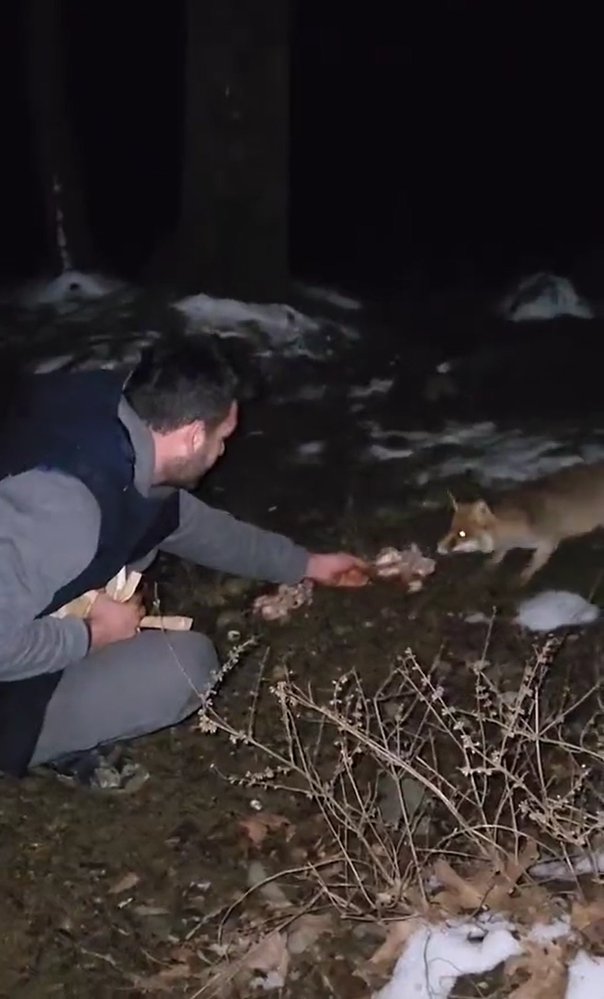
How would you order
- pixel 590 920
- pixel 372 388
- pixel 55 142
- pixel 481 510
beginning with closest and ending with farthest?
pixel 590 920, pixel 481 510, pixel 372 388, pixel 55 142

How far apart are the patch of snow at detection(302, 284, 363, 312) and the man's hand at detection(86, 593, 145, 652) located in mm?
5622

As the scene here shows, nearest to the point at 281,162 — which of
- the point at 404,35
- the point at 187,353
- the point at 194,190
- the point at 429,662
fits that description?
the point at 194,190

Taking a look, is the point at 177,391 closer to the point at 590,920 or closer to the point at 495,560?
the point at 590,920

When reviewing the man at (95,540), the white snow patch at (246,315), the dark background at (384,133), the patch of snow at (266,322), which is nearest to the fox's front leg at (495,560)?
the man at (95,540)

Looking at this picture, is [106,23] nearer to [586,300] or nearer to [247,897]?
[586,300]

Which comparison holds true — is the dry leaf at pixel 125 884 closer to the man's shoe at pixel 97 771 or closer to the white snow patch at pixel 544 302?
the man's shoe at pixel 97 771

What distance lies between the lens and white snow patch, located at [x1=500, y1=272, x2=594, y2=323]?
28.9 feet

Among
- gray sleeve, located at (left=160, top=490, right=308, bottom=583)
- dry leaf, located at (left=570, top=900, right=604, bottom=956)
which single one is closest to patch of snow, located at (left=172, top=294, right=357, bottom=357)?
gray sleeve, located at (left=160, top=490, right=308, bottom=583)

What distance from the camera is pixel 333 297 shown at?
887cm

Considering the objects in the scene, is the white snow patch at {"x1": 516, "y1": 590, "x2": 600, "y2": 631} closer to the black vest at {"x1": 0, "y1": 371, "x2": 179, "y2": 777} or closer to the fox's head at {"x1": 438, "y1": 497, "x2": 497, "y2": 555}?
the fox's head at {"x1": 438, "y1": 497, "x2": 497, "y2": 555}

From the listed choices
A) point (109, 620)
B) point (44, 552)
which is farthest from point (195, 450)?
point (109, 620)

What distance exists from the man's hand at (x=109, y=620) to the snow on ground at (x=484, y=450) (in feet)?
8.28

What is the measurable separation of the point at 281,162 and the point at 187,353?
5097 millimetres

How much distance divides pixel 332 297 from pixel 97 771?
5825mm
